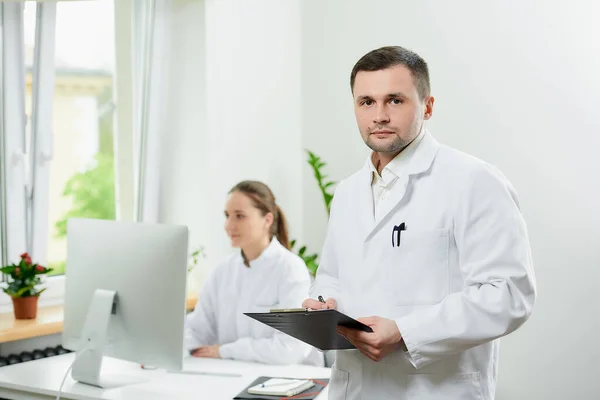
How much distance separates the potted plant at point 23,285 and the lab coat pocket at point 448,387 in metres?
2.07

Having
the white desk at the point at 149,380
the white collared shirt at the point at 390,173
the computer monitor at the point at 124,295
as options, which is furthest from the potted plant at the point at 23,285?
the white collared shirt at the point at 390,173

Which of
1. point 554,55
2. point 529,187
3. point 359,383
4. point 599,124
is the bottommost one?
point 359,383

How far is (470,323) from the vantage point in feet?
5.36

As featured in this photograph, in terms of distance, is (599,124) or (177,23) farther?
(177,23)

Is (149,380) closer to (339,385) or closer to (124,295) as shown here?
(124,295)

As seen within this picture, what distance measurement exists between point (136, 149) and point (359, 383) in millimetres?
2451

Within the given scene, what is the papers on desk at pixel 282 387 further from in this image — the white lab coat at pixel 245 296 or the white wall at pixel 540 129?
the white wall at pixel 540 129

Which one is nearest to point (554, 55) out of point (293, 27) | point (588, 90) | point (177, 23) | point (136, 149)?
point (588, 90)

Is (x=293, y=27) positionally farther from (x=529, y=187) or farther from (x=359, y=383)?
(x=359, y=383)

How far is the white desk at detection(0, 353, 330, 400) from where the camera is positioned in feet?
8.29

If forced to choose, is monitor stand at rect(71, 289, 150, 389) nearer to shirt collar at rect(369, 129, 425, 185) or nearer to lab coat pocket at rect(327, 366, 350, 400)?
lab coat pocket at rect(327, 366, 350, 400)

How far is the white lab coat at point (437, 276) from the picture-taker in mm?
1643

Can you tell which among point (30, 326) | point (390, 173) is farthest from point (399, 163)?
point (30, 326)

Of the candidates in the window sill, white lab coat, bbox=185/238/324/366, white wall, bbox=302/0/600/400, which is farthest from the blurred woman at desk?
white wall, bbox=302/0/600/400
